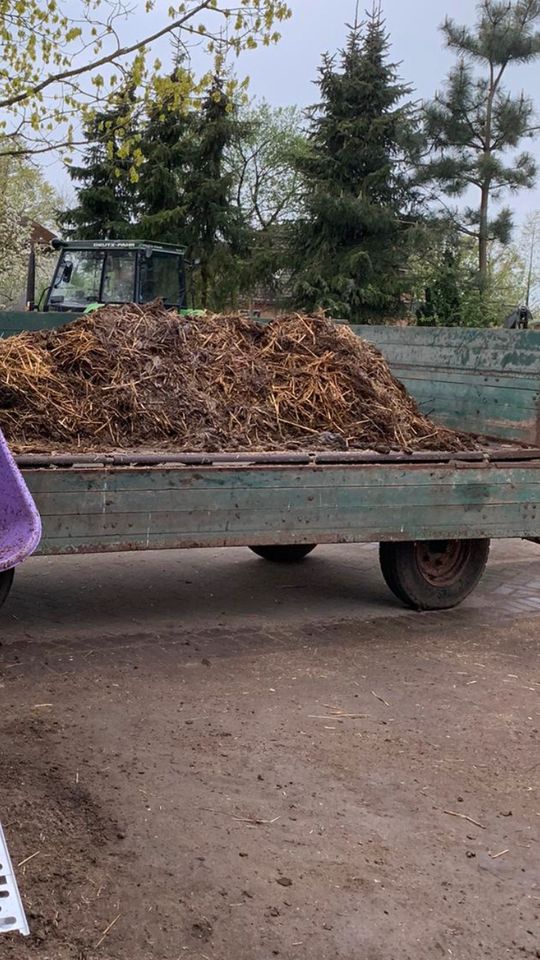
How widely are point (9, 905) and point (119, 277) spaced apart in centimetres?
1208

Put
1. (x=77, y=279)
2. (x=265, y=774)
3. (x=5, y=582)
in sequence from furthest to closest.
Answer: (x=77, y=279) < (x=5, y=582) < (x=265, y=774)

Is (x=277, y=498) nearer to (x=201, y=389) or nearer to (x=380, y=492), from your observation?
(x=380, y=492)

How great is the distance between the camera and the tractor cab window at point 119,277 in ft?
45.0

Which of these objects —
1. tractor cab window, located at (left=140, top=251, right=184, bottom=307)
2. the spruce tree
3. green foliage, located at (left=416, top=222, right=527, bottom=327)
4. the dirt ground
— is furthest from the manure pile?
the spruce tree

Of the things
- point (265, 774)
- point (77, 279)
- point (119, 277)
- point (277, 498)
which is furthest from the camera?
point (77, 279)

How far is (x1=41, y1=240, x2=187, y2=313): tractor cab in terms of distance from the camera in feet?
45.0

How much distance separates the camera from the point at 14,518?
2584 millimetres

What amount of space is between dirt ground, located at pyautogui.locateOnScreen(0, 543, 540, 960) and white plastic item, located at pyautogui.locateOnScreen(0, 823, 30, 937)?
0.53ft

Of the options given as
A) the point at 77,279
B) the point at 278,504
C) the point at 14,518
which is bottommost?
the point at 278,504

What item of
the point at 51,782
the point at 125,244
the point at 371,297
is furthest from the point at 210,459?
the point at 371,297

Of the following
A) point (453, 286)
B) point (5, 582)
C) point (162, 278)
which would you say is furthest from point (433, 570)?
point (453, 286)

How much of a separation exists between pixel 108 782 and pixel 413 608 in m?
2.85

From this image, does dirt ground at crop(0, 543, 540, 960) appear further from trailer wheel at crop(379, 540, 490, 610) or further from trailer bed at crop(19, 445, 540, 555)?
trailer bed at crop(19, 445, 540, 555)

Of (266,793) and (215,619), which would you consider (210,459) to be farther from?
(266,793)
